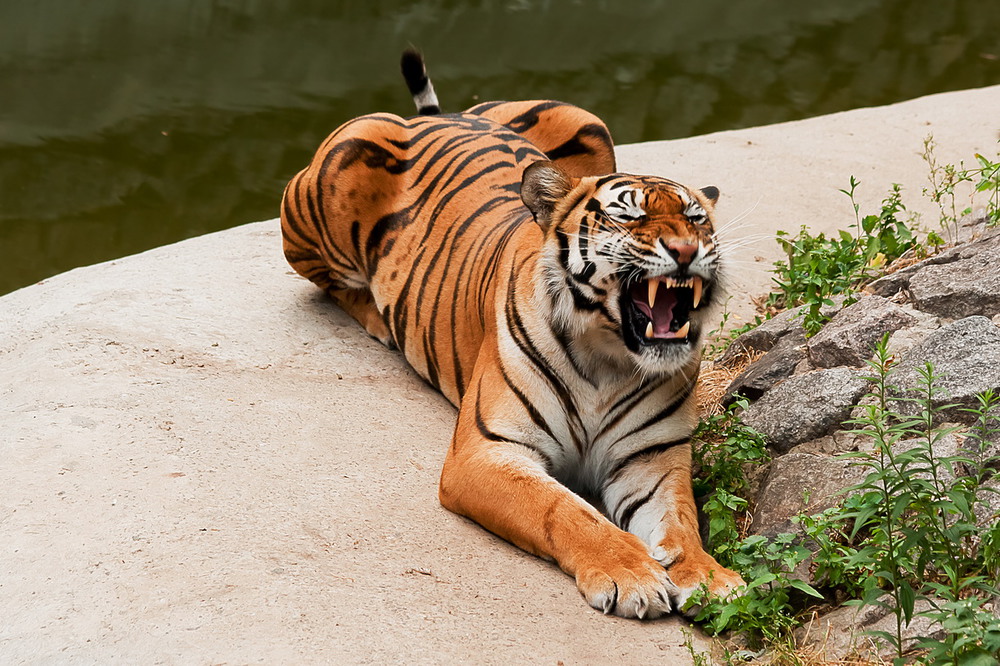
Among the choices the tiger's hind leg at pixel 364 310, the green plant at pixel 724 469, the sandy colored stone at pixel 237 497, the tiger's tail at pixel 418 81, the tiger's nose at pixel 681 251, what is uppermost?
the tiger's tail at pixel 418 81

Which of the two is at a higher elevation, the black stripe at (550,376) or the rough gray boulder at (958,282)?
the rough gray boulder at (958,282)

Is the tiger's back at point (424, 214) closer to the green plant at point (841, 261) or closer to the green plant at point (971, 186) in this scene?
the green plant at point (841, 261)

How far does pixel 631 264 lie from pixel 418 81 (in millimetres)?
2286

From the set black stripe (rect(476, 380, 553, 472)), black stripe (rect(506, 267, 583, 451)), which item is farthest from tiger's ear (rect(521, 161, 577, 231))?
black stripe (rect(476, 380, 553, 472))

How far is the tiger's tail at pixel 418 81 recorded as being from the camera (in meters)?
4.75

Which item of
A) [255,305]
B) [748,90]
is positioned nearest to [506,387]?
[255,305]

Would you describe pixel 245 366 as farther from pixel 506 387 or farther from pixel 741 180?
pixel 741 180

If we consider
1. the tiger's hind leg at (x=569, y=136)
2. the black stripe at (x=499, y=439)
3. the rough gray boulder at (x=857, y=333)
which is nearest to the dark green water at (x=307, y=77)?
the tiger's hind leg at (x=569, y=136)

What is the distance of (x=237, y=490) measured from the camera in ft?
10.1

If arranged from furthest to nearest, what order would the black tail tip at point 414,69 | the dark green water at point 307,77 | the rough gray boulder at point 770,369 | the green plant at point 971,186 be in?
the dark green water at point 307,77
the black tail tip at point 414,69
the green plant at point 971,186
the rough gray boulder at point 770,369

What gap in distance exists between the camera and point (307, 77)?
965cm

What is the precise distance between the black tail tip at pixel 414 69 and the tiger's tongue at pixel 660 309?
7.07 feet

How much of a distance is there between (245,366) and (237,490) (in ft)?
3.20

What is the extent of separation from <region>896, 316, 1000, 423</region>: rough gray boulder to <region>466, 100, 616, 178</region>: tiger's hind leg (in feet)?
5.78
